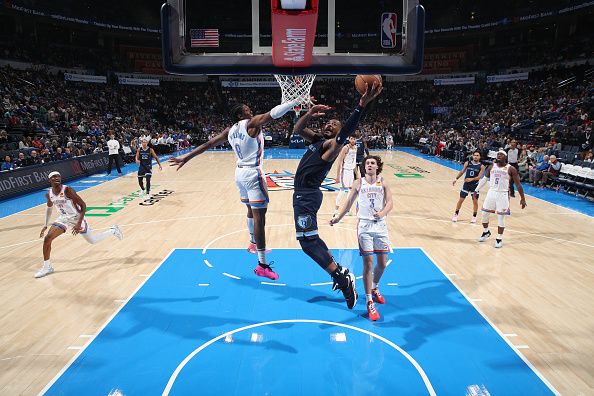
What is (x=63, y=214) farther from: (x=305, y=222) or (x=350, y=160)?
(x=350, y=160)

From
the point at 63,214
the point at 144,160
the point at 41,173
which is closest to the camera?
the point at 63,214

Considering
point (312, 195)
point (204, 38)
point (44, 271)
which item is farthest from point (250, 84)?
point (312, 195)

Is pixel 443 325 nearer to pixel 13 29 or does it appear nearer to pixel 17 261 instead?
pixel 17 261

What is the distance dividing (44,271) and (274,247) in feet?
12.8

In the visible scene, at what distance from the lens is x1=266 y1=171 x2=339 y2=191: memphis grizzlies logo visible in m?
15.2

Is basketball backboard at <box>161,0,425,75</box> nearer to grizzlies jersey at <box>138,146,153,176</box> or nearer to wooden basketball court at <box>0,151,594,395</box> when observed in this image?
wooden basketball court at <box>0,151,594,395</box>

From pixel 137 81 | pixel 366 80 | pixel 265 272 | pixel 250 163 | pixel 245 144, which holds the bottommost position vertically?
pixel 265 272

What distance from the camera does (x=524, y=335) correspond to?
198 inches

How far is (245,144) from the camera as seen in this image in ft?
19.2

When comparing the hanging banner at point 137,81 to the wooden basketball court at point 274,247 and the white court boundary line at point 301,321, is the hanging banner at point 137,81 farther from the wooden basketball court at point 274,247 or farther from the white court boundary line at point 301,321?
the white court boundary line at point 301,321

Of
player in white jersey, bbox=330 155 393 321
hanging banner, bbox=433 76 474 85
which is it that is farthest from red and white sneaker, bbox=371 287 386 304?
hanging banner, bbox=433 76 474 85

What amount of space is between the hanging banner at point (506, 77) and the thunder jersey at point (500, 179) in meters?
30.3

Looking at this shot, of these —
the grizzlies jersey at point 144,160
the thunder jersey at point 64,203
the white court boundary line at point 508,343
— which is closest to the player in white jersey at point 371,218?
the white court boundary line at point 508,343

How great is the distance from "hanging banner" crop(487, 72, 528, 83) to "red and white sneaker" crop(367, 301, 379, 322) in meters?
34.7
